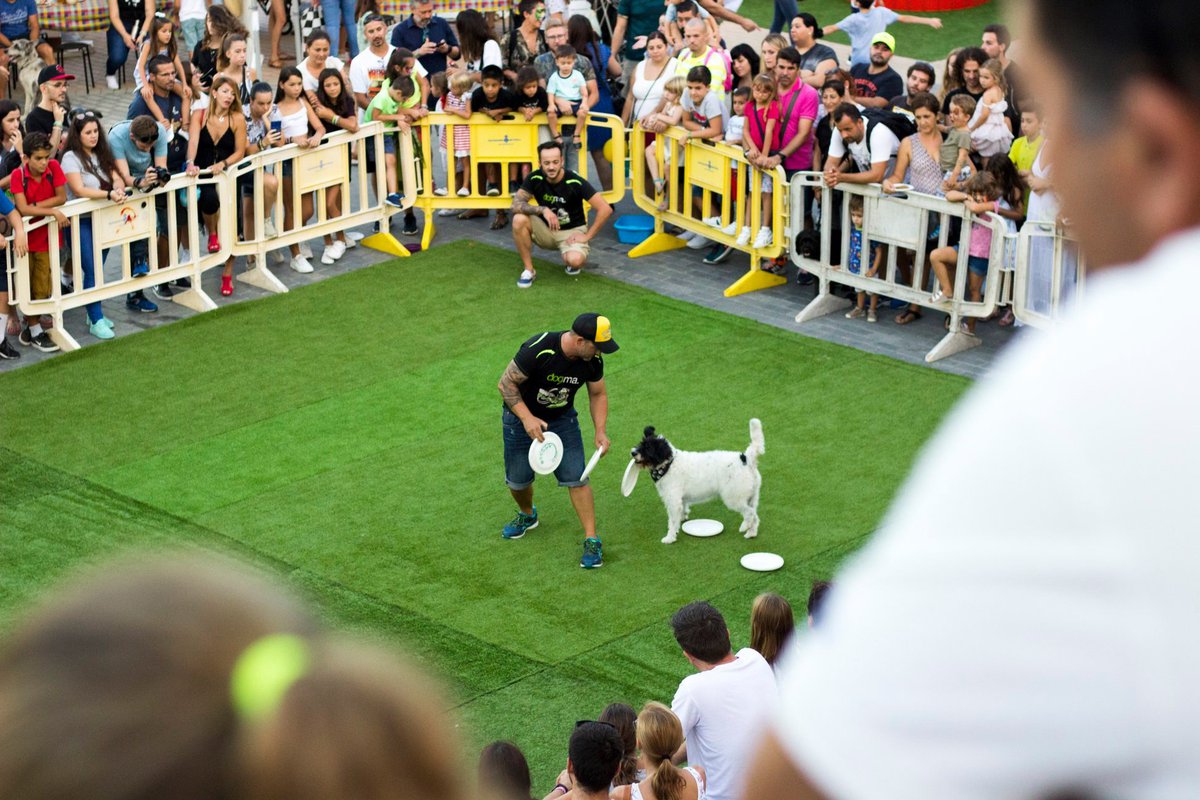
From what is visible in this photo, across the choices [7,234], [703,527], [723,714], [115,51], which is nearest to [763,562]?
[703,527]

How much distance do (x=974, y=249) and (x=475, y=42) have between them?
6.57m

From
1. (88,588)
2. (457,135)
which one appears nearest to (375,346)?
(457,135)

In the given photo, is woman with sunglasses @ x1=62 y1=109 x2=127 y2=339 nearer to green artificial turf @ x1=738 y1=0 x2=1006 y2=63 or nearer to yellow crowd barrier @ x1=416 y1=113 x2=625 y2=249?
yellow crowd barrier @ x1=416 y1=113 x2=625 y2=249

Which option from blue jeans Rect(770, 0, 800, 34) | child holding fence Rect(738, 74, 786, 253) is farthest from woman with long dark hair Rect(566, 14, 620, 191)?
blue jeans Rect(770, 0, 800, 34)

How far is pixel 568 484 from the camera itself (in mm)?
10102

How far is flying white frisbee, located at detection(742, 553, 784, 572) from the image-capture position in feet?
32.6

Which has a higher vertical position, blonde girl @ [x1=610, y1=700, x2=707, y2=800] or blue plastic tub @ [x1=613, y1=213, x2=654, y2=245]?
blue plastic tub @ [x1=613, y1=213, x2=654, y2=245]

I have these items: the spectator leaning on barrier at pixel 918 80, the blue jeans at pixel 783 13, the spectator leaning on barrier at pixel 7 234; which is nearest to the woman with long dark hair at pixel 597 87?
the blue jeans at pixel 783 13

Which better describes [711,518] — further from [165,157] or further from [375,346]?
[165,157]

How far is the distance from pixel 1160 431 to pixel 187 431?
453 inches

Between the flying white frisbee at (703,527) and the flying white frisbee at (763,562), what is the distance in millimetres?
403

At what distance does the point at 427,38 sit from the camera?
57.0 feet

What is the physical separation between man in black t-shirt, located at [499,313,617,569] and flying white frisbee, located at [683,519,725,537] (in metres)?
0.62

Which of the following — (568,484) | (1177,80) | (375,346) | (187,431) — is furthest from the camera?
(375,346)
